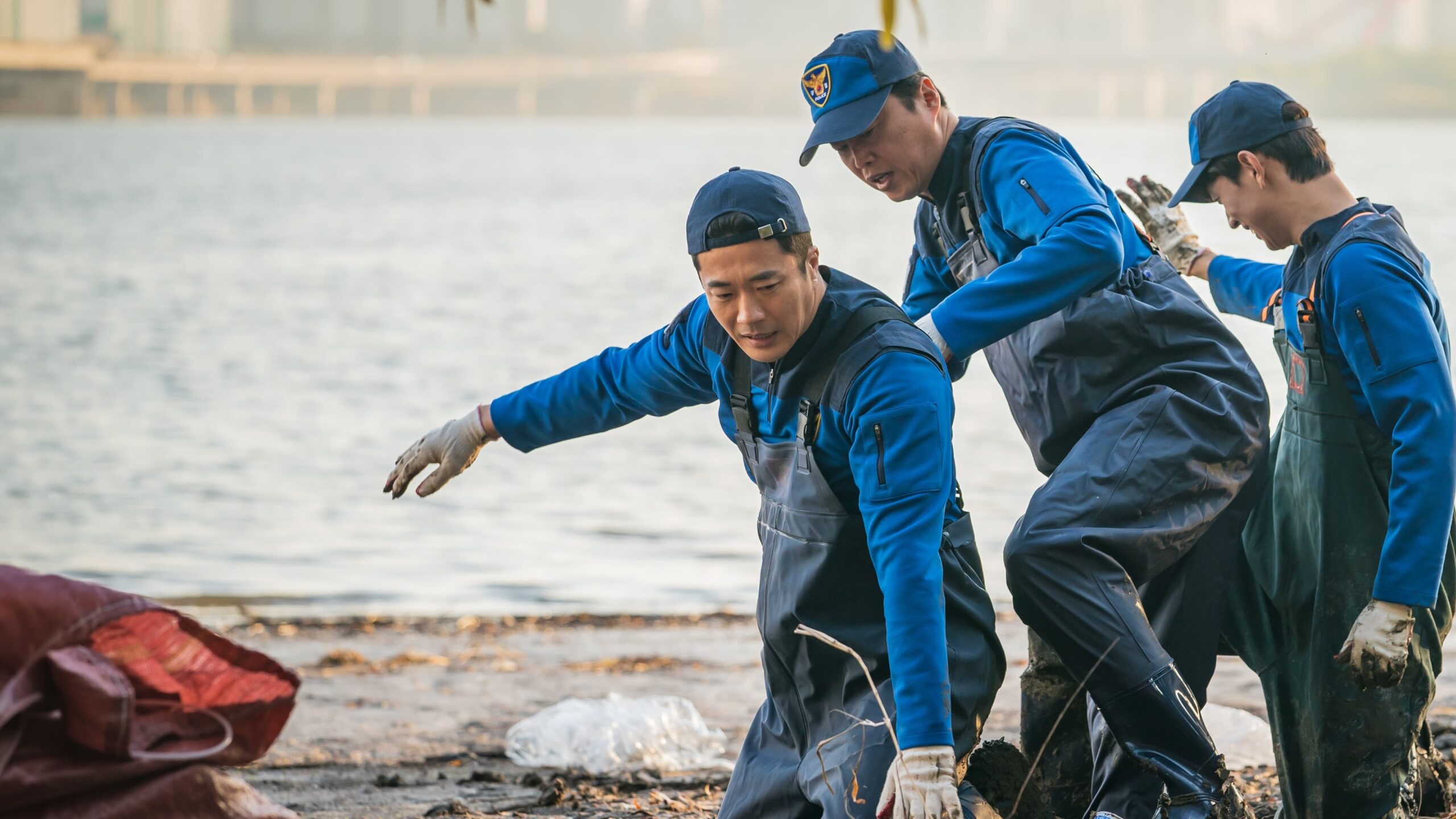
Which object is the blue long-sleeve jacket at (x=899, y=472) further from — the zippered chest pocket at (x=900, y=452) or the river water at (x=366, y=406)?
the river water at (x=366, y=406)

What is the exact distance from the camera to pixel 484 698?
20.7ft

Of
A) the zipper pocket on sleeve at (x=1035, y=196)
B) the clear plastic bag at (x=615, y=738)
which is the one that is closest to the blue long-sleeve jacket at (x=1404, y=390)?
the zipper pocket on sleeve at (x=1035, y=196)

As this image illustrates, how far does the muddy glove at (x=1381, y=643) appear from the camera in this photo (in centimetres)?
325

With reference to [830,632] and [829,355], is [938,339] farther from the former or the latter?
[830,632]

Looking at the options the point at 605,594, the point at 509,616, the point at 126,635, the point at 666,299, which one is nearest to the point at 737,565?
the point at 605,594

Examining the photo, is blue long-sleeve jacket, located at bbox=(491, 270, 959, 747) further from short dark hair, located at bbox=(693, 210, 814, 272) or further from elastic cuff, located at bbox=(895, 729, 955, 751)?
short dark hair, located at bbox=(693, 210, 814, 272)

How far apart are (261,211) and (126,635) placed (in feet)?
222

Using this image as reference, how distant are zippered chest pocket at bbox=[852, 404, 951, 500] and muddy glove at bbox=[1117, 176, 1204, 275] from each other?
1.50 metres

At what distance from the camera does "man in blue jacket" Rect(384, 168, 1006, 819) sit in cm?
292

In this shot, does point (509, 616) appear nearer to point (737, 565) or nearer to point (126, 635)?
point (737, 565)

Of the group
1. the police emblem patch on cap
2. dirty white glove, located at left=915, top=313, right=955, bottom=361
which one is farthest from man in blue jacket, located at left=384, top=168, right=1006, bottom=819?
the police emblem patch on cap

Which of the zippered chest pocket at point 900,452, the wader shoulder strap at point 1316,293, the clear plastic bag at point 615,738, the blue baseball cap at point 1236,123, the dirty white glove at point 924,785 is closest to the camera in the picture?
the dirty white glove at point 924,785

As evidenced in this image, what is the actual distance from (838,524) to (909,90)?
1.06 m

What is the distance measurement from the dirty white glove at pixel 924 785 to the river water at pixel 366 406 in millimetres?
5706
